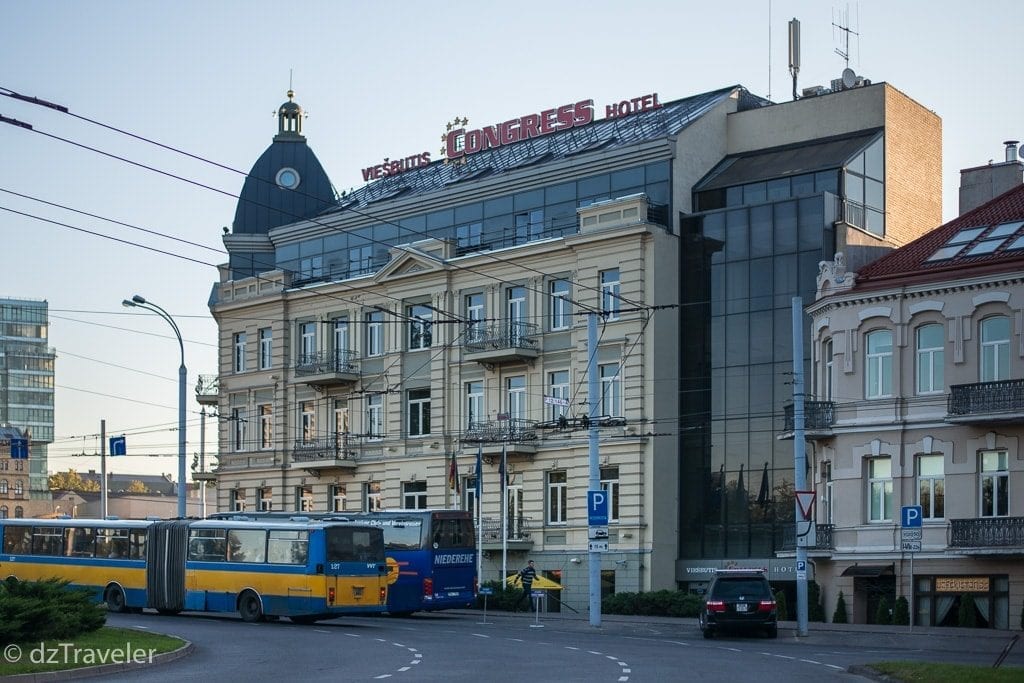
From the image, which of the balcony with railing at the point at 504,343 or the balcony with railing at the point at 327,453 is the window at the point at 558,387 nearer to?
the balcony with railing at the point at 504,343

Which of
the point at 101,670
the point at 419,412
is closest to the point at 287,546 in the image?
the point at 101,670

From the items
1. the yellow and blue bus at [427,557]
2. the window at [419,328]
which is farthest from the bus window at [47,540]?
the window at [419,328]

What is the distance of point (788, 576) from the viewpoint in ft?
169

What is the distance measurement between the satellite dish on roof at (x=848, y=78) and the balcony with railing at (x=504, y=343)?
14.2 metres

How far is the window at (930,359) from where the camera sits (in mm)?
44625

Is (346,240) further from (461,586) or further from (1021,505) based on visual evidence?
(1021,505)

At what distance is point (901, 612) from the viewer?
44.4 metres

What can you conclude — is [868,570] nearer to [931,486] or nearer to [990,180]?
[931,486]

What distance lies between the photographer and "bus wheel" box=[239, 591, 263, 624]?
139 feet

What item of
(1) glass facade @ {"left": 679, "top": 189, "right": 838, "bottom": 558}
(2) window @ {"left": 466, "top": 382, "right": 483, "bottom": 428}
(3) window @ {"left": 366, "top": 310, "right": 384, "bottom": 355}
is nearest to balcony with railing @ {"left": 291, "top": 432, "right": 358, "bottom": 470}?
(3) window @ {"left": 366, "top": 310, "right": 384, "bottom": 355}

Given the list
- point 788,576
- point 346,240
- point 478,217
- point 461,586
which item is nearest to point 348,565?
point 461,586

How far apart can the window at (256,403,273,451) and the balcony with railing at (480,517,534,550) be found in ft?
47.3

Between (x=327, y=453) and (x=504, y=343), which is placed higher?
(x=504, y=343)

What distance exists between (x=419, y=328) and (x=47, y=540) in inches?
752
